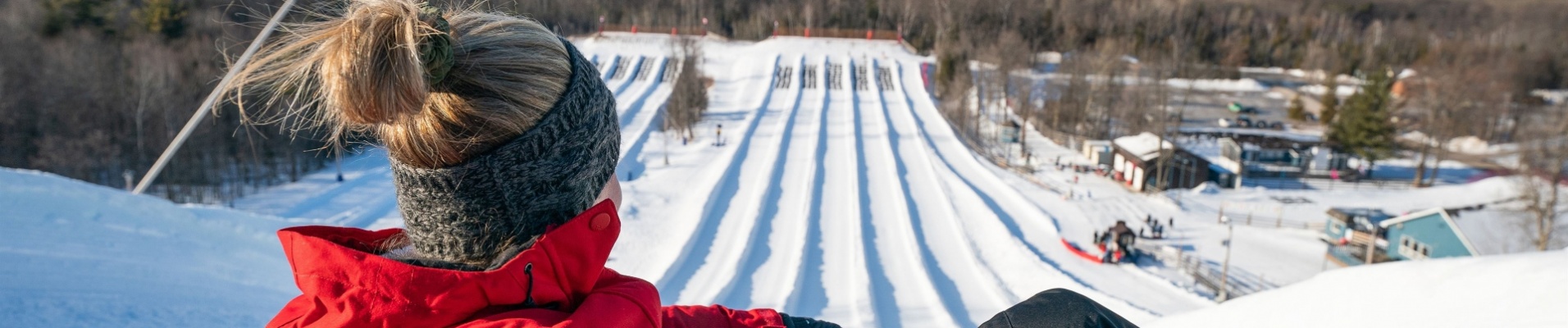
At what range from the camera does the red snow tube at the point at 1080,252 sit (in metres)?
11.7

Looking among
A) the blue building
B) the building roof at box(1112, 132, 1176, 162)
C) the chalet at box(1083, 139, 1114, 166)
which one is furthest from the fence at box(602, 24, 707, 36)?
the blue building

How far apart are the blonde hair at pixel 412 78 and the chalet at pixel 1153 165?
1939 centimetres

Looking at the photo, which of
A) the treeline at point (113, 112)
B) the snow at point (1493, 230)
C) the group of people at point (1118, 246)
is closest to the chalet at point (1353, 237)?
the snow at point (1493, 230)

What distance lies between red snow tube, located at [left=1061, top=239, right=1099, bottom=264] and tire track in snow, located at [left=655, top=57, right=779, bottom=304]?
16.6 ft

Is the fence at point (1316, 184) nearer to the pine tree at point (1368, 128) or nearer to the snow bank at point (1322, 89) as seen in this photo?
the pine tree at point (1368, 128)

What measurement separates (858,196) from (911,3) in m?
28.9

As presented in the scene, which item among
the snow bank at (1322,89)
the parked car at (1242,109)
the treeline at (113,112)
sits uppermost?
the treeline at (113,112)

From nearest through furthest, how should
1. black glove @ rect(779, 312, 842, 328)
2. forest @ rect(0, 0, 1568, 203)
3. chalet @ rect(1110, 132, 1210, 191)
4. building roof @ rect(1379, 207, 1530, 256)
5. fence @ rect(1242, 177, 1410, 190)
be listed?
black glove @ rect(779, 312, 842, 328) < building roof @ rect(1379, 207, 1530, 256) < forest @ rect(0, 0, 1568, 203) < chalet @ rect(1110, 132, 1210, 191) < fence @ rect(1242, 177, 1410, 190)

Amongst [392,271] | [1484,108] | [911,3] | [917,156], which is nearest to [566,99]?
[392,271]

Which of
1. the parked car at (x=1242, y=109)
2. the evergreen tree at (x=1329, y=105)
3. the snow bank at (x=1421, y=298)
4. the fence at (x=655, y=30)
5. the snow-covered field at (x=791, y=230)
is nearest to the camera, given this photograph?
the snow bank at (x=1421, y=298)

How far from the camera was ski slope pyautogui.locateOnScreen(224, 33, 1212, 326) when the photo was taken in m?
9.47

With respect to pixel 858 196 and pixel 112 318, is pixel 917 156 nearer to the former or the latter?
pixel 858 196

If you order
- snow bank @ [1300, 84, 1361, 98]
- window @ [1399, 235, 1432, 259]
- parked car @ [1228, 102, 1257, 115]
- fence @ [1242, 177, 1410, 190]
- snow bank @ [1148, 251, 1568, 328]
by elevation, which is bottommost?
fence @ [1242, 177, 1410, 190]

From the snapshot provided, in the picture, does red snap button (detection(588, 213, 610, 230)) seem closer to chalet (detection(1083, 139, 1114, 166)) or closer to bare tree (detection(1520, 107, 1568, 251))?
bare tree (detection(1520, 107, 1568, 251))
